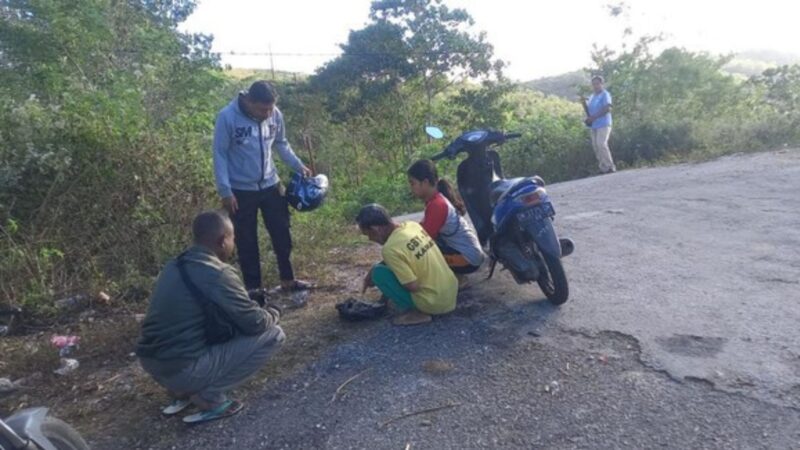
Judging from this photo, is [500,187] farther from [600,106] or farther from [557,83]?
[557,83]

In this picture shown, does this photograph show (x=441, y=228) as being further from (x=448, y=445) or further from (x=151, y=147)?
(x=151, y=147)

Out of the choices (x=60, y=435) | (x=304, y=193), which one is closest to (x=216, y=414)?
(x=60, y=435)

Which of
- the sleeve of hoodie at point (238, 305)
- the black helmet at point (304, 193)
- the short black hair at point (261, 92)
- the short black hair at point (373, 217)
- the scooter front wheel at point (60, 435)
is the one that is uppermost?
the short black hair at point (261, 92)

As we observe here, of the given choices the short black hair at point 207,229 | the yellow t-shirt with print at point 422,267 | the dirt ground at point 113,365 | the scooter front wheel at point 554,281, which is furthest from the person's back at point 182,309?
the scooter front wheel at point 554,281

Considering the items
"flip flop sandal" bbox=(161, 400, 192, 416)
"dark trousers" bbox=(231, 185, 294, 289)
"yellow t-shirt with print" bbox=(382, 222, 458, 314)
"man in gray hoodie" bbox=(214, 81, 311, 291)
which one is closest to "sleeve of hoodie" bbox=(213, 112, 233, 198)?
"man in gray hoodie" bbox=(214, 81, 311, 291)

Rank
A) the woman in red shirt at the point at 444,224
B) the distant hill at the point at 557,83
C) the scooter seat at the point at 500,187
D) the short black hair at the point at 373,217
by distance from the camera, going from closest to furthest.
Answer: the short black hair at the point at 373,217 < the scooter seat at the point at 500,187 < the woman in red shirt at the point at 444,224 < the distant hill at the point at 557,83

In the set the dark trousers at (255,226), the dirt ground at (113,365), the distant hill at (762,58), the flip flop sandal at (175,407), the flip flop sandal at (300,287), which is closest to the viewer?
the flip flop sandal at (175,407)

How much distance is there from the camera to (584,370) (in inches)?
134

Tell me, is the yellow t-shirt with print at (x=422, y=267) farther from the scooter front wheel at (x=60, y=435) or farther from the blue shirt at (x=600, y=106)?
the blue shirt at (x=600, y=106)

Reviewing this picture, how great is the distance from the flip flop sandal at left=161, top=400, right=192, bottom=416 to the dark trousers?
1675 millimetres

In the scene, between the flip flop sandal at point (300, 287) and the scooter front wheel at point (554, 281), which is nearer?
the scooter front wheel at point (554, 281)

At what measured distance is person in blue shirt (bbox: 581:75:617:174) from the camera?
448 inches

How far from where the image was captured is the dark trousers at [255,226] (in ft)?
16.3

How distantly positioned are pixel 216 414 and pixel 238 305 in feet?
2.08
